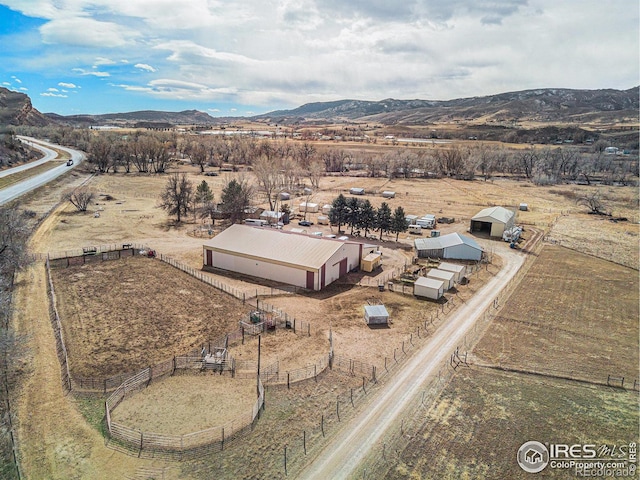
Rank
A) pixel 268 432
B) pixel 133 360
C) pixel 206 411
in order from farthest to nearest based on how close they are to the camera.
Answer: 1. pixel 133 360
2. pixel 206 411
3. pixel 268 432

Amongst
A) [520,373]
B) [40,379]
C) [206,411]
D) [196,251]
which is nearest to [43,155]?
[196,251]

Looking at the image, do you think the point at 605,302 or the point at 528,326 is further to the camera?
the point at 605,302

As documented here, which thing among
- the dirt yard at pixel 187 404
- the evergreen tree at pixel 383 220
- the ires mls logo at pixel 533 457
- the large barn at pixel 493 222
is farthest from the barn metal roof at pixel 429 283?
the large barn at pixel 493 222

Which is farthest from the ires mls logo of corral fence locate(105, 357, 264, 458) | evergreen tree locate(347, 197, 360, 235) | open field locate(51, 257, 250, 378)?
evergreen tree locate(347, 197, 360, 235)

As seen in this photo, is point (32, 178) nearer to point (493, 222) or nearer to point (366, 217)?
point (366, 217)

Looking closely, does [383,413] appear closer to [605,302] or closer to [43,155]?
[605,302]

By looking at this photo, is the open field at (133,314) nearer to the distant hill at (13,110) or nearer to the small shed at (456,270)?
the small shed at (456,270)

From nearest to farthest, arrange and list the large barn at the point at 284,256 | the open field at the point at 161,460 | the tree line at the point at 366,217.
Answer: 1. the open field at the point at 161,460
2. the large barn at the point at 284,256
3. the tree line at the point at 366,217

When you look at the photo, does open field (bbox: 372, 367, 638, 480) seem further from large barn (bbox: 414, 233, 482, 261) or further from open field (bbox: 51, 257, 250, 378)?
large barn (bbox: 414, 233, 482, 261)
